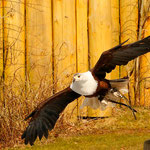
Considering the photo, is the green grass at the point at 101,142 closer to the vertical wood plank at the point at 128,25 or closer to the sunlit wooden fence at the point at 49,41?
the sunlit wooden fence at the point at 49,41

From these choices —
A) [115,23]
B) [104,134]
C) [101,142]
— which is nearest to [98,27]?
[115,23]

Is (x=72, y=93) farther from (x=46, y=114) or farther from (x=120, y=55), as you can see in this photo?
(x=120, y=55)

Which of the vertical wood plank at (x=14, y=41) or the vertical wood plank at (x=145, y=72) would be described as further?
the vertical wood plank at (x=145, y=72)

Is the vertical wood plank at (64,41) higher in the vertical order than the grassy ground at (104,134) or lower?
higher

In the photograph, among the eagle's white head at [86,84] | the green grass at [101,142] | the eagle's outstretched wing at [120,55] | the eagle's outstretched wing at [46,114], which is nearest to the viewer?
the eagle's outstretched wing at [120,55]

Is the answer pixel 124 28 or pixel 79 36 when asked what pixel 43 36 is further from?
pixel 124 28

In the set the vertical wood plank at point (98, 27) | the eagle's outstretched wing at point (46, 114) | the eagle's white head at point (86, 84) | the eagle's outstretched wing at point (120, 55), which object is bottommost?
the eagle's outstretched wing at point (46, 114)

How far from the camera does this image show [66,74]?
21.0 ft

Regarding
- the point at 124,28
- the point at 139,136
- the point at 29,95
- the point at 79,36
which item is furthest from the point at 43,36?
the point at 139,136

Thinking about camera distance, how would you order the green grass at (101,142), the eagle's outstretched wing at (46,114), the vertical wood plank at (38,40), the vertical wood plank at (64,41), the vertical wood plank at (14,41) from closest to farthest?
the eagle's outstretched wing at (46,114) < the green grass at (101,142) < the vertical wood plank at (14,41) < the vertical wood plank at (38,40) < the vertical wood plank at (64,41)

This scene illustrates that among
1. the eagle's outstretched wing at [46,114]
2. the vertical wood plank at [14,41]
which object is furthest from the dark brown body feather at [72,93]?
the vertical wood plank at [14,41]

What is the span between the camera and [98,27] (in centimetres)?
653

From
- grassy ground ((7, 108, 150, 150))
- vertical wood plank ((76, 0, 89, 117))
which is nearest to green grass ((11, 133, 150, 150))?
grassy ground ((7, 108, 150, 150))

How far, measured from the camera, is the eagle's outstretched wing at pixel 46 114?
4570mm
